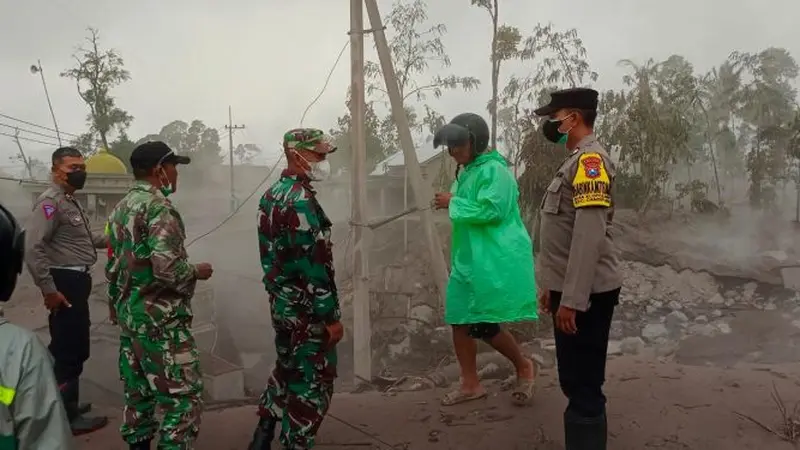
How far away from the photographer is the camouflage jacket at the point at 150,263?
3.02 m

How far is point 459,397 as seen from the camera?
414 cm

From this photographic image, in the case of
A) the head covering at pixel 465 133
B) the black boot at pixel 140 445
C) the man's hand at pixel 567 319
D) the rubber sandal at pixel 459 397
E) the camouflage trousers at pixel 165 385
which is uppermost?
the head covering at pixel 465 133

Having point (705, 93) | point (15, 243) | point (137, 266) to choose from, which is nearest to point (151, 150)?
point (137, 266)

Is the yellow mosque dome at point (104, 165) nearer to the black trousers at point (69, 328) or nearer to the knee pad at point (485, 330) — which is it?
the black trousers at point (69, 328)

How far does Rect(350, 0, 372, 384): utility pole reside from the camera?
622cm

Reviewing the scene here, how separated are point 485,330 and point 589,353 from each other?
987 millimetres

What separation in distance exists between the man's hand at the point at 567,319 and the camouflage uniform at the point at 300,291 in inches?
44.1

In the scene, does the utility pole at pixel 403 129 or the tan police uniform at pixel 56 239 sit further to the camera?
the utility pole at pixel 403 129

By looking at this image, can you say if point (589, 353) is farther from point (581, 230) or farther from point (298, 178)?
point (298, 178)

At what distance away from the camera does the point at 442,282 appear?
21.4ft

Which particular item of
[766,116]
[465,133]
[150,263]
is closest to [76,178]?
[150,263]

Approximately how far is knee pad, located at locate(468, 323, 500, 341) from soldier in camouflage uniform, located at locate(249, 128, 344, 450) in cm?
100

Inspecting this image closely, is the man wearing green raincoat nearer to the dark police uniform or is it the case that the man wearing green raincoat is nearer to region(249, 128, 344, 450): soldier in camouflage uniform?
region(249, 128, 344, 450): soldier in camouflage uniform

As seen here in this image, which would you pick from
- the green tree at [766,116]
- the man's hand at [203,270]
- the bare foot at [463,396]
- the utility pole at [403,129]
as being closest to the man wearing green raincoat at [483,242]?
the bare foot at [463,396]
